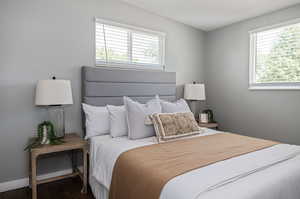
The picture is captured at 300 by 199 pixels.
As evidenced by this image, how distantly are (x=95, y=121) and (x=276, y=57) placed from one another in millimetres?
2961

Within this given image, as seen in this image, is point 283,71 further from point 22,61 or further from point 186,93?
point 22,61

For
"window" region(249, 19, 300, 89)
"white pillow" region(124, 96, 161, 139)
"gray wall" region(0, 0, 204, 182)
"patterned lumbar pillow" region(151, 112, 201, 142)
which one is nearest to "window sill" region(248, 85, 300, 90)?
"window" region(249, 19, 300, 89)

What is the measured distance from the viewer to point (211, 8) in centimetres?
302

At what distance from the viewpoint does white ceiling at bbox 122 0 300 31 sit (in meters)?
2.80

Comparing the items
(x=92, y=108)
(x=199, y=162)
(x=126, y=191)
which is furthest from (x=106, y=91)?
→ (x=199, y=162)

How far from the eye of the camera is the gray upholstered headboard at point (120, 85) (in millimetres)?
2584

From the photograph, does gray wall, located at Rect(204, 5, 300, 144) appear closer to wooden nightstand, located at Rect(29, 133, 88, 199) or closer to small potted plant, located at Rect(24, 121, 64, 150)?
wooden nightstand, located at Rect(29, 133, 88, 199)

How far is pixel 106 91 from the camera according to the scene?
2715mm

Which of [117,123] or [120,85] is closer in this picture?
[117,123]

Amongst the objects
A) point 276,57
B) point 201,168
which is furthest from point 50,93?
point 276,57

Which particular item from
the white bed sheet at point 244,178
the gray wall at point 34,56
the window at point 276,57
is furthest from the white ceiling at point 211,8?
the white bed sheet at point 244,178

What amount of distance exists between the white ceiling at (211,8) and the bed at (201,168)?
3.70ft

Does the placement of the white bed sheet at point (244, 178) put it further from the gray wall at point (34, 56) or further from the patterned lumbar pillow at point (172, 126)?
the gray wall at point (34, 56)

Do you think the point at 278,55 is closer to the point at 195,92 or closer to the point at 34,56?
the point at 195,92
